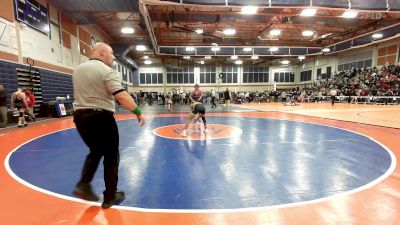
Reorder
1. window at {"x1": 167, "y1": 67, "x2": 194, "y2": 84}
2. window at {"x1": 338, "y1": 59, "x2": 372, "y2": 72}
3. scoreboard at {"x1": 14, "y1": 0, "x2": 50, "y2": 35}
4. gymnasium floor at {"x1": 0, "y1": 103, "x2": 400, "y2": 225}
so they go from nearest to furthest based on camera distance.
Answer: gymnasium floor at {"x1": 0, "y1": 103, "x2": 400, "y2": 225} < scoreboard at {"x1": 14, "y1": 0, "x2": 50, "y2": 35} < window at {"x1": 338, "y1": 59, "x2": 372, "y2": 72} < window at {"x1": 167, "y1": 67, "x2": 194, "y2": 84}

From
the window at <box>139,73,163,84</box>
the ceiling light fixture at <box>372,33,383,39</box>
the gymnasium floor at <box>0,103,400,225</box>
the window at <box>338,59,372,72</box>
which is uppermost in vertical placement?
the ceiling light fixture at <box>372,33,383,39</box>

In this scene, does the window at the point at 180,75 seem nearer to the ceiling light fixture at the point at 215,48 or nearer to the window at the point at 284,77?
the window at the point at 284,77

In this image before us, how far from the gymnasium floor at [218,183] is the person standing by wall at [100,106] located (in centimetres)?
55

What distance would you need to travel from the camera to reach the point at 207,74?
37.5 m

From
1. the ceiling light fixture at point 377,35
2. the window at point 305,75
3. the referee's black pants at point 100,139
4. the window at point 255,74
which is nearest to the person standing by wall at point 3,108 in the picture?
the referee's black pants at point 100,139

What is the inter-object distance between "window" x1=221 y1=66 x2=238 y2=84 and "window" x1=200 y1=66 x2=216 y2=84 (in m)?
1.55

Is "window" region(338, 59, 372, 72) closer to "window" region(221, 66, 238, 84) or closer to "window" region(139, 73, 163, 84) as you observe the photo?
"window" region(221, 66, 238, 84)

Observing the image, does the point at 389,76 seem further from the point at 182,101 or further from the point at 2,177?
the point at 2,177

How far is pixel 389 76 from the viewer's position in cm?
2178

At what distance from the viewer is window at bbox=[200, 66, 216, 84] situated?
123ft

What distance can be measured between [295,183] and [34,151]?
5.23 meters

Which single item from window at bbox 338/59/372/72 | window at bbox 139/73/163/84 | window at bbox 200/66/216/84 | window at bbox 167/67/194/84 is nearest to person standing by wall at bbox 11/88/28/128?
window at bbox 139/73/163/84

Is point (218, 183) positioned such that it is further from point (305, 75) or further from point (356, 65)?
point (305, 75)

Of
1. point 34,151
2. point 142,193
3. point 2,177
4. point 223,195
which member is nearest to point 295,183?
point 223,195
